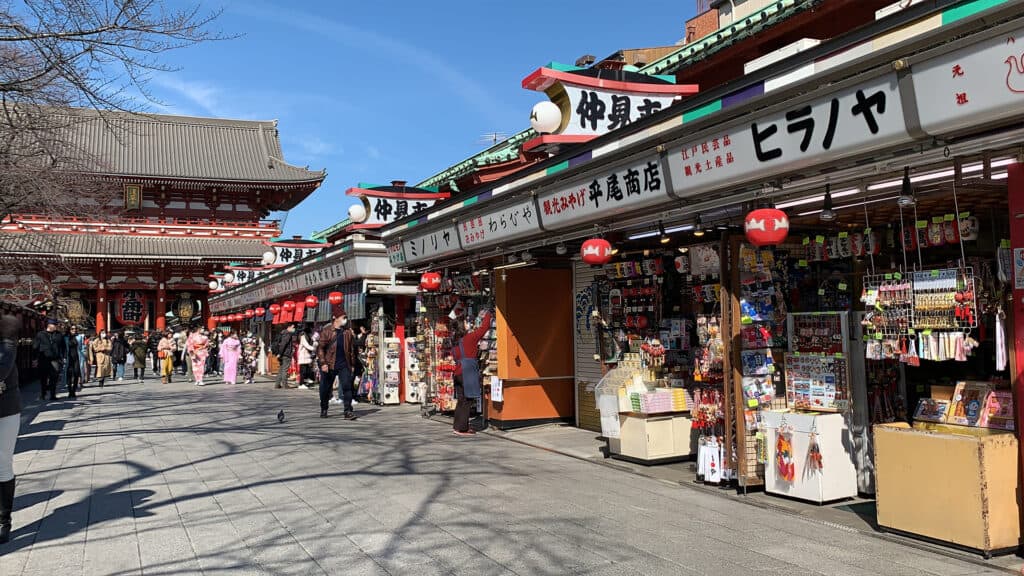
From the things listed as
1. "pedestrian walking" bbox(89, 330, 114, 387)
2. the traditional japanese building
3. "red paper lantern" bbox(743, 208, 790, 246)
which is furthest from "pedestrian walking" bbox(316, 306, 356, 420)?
the traditional japanese building

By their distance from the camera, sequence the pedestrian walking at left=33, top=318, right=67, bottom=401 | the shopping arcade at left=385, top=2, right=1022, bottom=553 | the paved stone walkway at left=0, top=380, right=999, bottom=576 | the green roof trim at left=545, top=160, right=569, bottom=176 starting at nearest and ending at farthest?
the shopping arcade at left=385, top=2, right=1022, bottom=553
the paved stone walkway at left=0, top=380, right=999, bottom=576
the green roof trim at left=545, top=160, right=569, bottom=176
the pedestrian walking at left=33, top=318, right=67, bottom=401

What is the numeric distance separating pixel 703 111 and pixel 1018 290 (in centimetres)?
278

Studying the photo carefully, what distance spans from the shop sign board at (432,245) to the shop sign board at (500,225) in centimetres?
36

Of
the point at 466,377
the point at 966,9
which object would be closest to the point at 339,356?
the point at 466,377

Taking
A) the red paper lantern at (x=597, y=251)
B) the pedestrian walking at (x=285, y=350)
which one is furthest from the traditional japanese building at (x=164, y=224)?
the red paper lantern at (x=597, y=251)

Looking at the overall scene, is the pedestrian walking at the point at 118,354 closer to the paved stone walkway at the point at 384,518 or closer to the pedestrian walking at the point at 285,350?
the pedestrian walking at the point at 285,350

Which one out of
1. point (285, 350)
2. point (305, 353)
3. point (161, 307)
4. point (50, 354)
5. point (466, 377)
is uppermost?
point (161, 307)

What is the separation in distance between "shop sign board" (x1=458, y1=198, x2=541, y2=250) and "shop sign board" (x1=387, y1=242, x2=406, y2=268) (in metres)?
2.96

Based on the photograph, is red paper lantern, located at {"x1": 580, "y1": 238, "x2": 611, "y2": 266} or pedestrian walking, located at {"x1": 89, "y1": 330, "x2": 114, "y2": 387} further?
pedestrian walking, located at {"x1": 89, "y1": 330, "x2": 114, "y2": 387}

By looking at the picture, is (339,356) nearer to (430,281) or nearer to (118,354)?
(430,281)

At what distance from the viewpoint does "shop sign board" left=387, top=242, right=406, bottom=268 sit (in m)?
14.8

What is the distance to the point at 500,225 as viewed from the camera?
10.9 metres

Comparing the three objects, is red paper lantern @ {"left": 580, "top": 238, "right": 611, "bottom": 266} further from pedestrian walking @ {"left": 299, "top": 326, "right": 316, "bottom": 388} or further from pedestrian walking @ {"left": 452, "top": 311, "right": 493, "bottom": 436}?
pedestrian walking @ {"left": 299, "top": 326, "right": 316, "bottom": 388}

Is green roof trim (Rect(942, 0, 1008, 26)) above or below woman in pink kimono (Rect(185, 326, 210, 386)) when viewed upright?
above
